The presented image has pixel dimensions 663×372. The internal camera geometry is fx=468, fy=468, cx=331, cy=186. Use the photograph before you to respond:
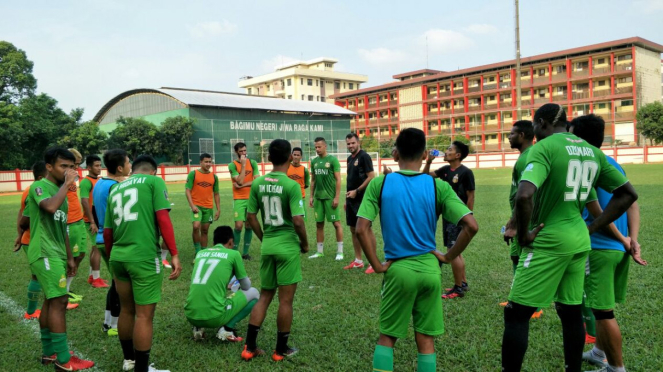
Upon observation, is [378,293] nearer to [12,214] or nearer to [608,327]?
[608,327]

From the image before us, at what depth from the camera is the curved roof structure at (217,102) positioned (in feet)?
180

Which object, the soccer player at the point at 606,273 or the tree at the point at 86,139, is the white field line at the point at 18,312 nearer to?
the soccer player at the point at 606,273

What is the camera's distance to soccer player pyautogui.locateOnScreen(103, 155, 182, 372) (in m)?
4.07

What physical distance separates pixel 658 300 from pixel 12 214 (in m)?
22.0

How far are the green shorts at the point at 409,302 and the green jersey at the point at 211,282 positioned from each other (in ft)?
7.08

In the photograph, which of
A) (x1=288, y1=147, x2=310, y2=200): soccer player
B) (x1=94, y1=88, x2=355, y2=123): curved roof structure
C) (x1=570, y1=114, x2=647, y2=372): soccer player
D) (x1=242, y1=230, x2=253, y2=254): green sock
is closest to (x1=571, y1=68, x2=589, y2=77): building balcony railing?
(x1=94, y1=88, x2=355, y2=123): curved roof structure

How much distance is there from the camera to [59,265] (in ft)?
15.0

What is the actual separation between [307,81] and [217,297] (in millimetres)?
94891

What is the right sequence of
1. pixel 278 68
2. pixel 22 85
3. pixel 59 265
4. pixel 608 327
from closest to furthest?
pixel 608 327, pixel 59 265, pixel 22 85, pixel 278 68

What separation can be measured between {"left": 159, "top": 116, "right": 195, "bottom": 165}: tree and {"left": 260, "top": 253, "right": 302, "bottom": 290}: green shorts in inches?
1895

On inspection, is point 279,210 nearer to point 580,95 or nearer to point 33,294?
point 33,294

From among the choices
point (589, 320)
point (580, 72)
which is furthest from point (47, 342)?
point (580, 72)

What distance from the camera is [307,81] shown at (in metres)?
96.9

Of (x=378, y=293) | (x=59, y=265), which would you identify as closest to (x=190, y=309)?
(x=59, y=265)
